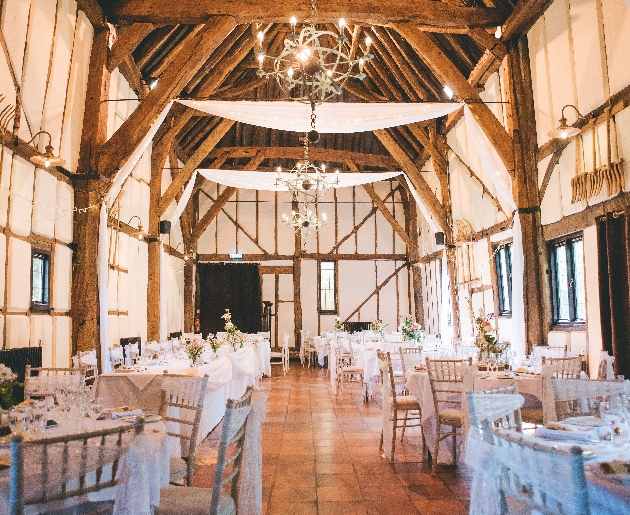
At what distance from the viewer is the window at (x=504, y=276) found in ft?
31.1

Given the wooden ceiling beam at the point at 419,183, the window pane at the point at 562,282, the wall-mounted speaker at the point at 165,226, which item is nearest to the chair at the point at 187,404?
the window pane at the point at 562,282

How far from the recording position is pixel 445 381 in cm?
471

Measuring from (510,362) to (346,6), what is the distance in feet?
16.2

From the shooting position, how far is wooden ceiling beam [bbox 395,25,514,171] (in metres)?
7.64

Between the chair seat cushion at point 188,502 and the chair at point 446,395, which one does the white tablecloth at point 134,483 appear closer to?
the chair seat cushion at point 188,502

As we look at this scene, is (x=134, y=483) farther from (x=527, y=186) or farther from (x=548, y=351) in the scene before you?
(x=527, y=186)

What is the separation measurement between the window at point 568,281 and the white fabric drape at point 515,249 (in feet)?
1.98

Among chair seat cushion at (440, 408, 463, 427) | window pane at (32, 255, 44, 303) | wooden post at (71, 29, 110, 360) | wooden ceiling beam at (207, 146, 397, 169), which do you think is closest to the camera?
chair seat cushion at (440, 408, 463, 427)

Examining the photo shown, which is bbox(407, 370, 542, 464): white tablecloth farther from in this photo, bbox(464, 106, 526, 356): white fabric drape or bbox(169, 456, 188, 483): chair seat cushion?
bbox(169, 456, 188, 483): chair seat cushion

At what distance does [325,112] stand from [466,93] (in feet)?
6.53

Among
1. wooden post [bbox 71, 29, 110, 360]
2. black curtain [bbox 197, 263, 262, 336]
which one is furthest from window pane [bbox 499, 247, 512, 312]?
black curtain [bbox 197, 263, 262, 336]

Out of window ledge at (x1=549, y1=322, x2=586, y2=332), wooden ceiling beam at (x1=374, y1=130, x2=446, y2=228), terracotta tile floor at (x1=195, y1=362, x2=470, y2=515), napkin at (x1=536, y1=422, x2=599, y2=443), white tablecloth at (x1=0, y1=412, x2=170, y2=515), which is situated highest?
wooden ceiling beam at (x1=374, y1=130, x2=446, y2=228)

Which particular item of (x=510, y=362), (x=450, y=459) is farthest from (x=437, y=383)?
(x=510, y=362)

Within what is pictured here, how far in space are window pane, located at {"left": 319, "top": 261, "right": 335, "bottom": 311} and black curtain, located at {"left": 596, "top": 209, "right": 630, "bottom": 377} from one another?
10585 millimetres
